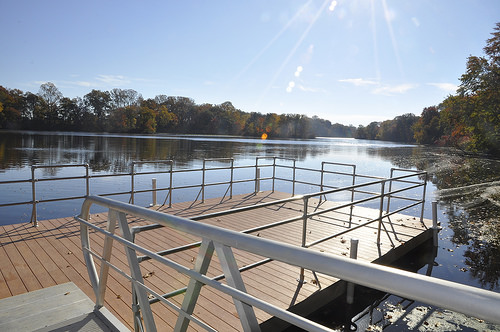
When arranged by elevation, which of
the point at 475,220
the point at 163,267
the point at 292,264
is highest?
the point at 292,264

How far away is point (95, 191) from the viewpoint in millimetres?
15195

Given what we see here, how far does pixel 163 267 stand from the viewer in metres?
4.59

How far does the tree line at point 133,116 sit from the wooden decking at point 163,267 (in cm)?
7882

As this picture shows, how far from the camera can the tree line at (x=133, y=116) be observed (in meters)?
75.3

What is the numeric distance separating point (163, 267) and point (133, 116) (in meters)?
88.1

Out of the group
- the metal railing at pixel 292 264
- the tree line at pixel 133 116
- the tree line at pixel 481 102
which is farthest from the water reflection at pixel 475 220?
the tree line at pixel 133 116

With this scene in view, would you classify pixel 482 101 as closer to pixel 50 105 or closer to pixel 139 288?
pixel 139 288

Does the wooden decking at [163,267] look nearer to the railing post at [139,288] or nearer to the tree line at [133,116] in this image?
the railing post at [139,288]

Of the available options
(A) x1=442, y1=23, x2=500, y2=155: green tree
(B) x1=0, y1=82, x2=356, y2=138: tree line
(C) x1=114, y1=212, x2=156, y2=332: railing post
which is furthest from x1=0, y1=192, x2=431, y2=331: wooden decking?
(B) x1=0, y1=82, x2=356, y2=138: tree line

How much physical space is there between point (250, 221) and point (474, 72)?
36868 millimetres

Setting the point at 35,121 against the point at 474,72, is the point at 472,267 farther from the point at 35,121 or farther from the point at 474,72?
the point at 35,121

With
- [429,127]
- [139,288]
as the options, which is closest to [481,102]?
[139,288]

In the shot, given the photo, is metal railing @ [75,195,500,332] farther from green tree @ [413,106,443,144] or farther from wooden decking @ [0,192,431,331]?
green tree @ [413,106,443,144]

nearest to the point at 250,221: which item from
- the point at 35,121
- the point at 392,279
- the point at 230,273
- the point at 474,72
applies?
the point at 230,273
